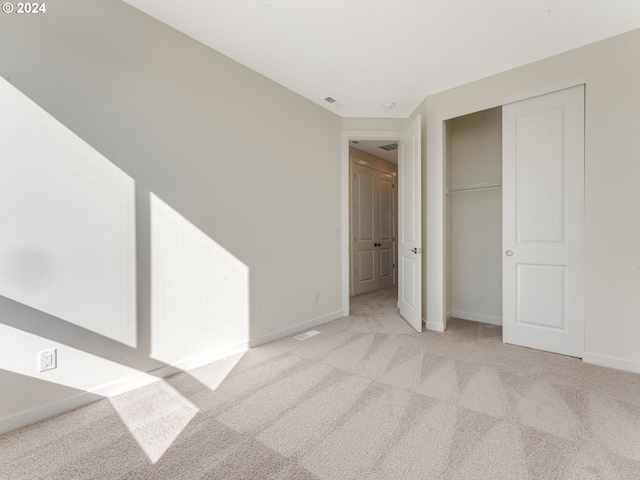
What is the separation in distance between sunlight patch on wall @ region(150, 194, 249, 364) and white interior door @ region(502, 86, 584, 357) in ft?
8.86

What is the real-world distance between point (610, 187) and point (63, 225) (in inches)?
158

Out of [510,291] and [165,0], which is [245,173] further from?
[510,291]

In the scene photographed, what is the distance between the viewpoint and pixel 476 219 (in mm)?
3764

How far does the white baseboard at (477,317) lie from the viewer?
3.64 metres

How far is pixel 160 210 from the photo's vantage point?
221cm

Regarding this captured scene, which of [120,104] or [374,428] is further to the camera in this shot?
[120,104]

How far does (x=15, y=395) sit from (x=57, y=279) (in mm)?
648

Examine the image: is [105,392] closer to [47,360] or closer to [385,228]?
[47,360]

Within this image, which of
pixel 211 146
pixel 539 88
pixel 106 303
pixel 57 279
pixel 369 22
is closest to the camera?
pixel 57 279

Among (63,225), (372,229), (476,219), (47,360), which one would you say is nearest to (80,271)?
(63,225)

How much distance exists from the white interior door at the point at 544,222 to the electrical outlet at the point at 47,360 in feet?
12.1

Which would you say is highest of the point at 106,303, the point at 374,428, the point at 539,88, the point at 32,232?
the point at 539,88

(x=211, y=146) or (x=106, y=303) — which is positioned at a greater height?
(x=211, y=146)

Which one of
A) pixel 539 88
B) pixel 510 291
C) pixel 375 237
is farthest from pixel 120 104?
pixel 375 237
